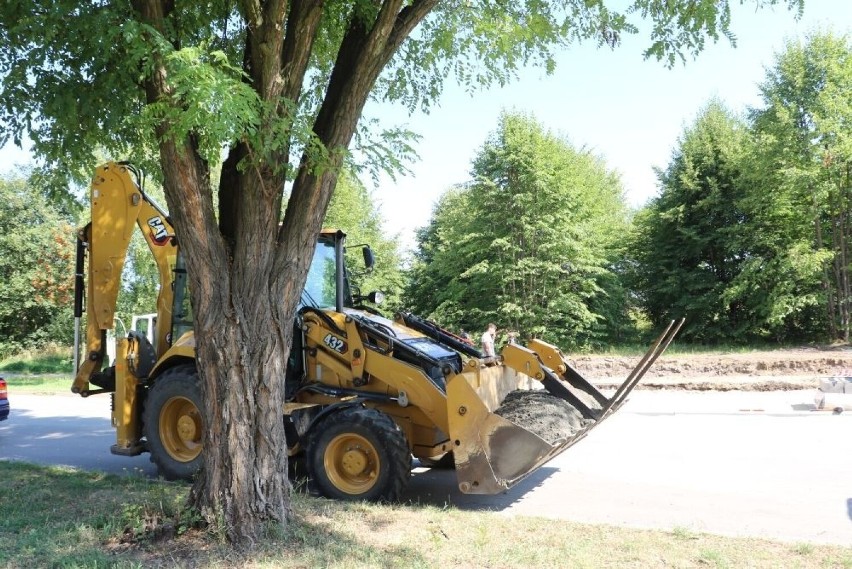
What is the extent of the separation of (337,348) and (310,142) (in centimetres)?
327

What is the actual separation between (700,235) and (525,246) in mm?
8522

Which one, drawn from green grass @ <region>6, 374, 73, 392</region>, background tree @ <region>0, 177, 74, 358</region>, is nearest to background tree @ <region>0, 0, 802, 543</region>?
green grass @ <region>6, 374, 73, 392</region>

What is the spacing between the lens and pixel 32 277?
35094 millimetres

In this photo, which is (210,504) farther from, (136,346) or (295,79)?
(136,346)

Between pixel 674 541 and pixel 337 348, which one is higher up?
pixel 337 348

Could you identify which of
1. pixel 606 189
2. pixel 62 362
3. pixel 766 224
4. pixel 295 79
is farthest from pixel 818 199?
pixel 62 362

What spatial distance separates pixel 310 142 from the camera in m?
5.19

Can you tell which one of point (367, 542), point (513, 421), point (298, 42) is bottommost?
point (367, 542)

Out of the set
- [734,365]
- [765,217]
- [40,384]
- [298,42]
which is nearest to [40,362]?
[40,384]

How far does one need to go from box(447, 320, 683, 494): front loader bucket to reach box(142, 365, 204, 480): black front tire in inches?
136

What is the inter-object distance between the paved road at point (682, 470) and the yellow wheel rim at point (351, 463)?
2.37ft

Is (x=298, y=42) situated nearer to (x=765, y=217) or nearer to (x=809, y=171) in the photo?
(x=809, y=171)

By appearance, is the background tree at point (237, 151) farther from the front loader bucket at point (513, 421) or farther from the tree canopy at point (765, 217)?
the tree canopy at point (765, 217)

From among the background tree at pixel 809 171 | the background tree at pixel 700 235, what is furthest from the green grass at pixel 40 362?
the background tree at pixel 809 171
